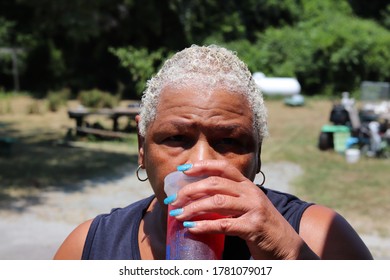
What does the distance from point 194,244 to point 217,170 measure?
0.16 meters

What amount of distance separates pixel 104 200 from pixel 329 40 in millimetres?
18335

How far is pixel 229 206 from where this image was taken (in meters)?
1.17

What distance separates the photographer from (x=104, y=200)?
8070 millimetres

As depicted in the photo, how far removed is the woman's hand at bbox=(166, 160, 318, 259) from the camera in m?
1.17

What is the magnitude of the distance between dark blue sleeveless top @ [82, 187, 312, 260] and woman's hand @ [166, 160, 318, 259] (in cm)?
38

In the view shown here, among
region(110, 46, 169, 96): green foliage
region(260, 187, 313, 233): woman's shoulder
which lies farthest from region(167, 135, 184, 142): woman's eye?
region(110, 46, 169, 96): green foliage

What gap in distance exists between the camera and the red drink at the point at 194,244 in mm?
1201

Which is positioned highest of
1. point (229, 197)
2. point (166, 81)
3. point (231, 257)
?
point (166, 81)

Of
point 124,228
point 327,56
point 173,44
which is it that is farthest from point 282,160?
point 327,56

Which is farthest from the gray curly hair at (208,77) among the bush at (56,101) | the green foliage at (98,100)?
the bush at (56,101)

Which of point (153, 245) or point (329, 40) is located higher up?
point (153, 245)

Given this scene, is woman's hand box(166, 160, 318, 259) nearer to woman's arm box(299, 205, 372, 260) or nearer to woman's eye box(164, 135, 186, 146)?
woman's eye box(164, 135, 186, 146)

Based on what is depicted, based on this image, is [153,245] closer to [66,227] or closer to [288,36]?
[66,227]

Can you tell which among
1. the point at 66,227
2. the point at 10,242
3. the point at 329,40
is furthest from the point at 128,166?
the point at 329,40
